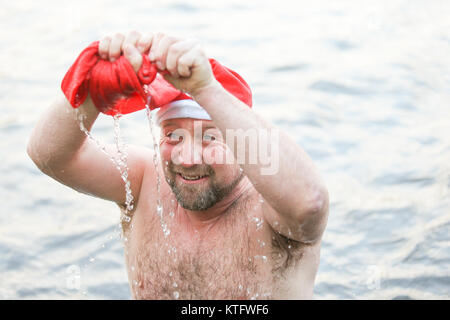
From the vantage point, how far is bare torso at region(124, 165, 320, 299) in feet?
9.45

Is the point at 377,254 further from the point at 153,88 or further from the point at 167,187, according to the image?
the point at 153,88

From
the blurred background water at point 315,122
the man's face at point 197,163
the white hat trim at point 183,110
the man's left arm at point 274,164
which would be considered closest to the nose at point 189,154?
the man's face at point 197,163

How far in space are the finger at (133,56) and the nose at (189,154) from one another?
583 millimetres

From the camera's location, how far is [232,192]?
9.88ft

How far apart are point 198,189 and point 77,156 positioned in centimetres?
54

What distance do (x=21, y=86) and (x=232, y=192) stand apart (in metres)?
4.91

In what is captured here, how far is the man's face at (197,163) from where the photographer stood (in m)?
2.82

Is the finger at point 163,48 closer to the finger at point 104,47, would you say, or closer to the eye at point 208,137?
the finger at point 104,47

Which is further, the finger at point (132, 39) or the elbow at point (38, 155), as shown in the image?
the elbow at point (38, 155)

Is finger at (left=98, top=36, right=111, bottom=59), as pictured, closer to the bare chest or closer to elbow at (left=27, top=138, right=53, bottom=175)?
elbow at (left=27, top=138, right=53, bottom=175)

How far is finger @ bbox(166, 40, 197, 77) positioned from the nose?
59cm

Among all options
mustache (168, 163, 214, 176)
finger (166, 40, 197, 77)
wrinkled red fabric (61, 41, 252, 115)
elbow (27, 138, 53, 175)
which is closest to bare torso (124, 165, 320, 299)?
mustache (168, 163, 214, 176)

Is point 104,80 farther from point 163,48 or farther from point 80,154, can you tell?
point 80,154

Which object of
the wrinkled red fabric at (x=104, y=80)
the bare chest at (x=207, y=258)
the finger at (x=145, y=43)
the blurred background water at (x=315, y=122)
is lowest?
the blurred background water at (x=315, y=122)
